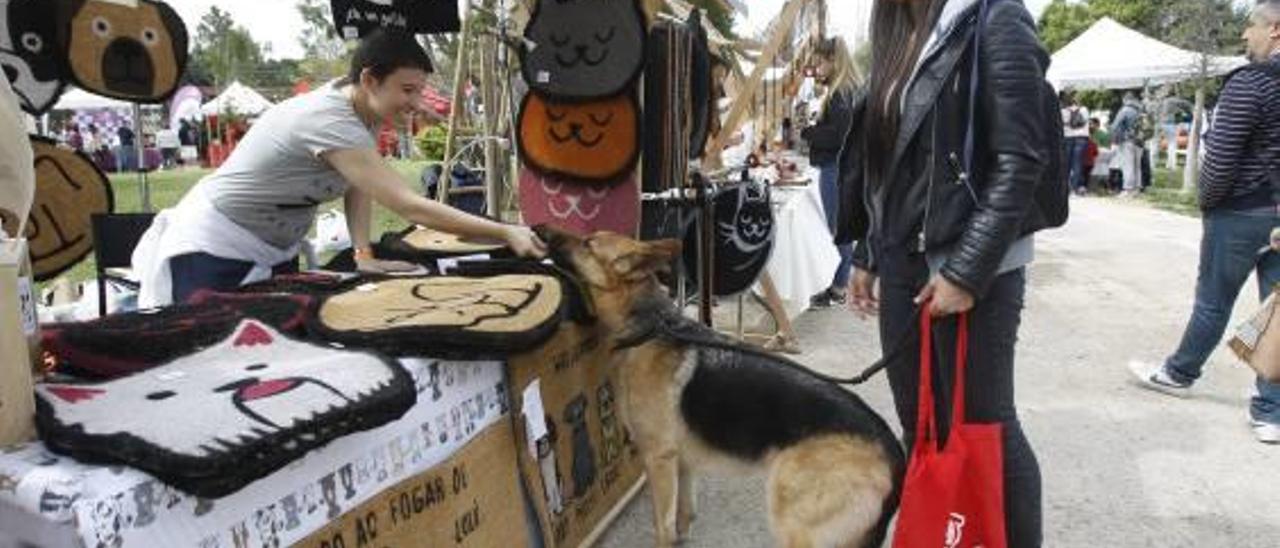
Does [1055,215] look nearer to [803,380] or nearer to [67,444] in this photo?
[803,380]

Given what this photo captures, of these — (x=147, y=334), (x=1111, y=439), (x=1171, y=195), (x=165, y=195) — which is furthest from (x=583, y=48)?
(x=1171, y=195)

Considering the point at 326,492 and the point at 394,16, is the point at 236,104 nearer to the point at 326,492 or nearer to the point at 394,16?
the point at 394,16

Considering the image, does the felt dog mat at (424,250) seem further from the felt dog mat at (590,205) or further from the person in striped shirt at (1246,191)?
the person in striped shirt at (1246,191)

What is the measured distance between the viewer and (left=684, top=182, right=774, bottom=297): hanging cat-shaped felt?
471cm

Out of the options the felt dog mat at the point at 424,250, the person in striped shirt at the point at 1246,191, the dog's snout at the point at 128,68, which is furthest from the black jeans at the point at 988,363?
the dog's snout at the point at 128,68

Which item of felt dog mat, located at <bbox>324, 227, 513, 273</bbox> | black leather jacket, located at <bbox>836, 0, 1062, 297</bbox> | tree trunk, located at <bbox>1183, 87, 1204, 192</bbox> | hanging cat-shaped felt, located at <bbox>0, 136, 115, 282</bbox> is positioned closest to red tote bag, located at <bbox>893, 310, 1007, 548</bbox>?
black leather jacket, located at <bbox>836, 0, 1062, 297</bbox>

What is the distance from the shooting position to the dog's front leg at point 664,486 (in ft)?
9.46

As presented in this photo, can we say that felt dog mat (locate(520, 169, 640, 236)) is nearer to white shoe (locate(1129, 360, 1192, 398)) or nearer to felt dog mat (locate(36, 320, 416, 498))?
felt dog mat (locate(36, 320, 416, 498))

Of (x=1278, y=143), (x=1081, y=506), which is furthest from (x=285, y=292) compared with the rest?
(x=1278, y=143)

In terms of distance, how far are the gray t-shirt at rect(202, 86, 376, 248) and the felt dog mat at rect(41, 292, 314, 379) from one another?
725 mm

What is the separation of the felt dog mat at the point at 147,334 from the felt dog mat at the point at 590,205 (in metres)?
1.90

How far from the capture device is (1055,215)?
2.17 meters

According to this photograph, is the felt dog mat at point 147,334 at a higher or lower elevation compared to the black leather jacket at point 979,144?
lower

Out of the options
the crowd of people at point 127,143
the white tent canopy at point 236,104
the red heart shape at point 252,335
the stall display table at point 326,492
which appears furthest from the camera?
the white tent canopy at point 236,104
